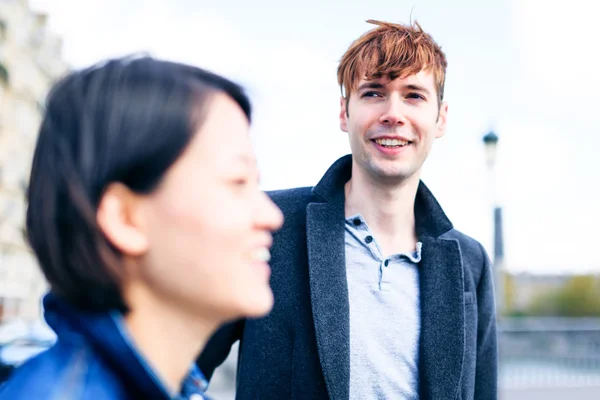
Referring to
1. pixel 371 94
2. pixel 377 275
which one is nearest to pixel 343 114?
pixel 371 94

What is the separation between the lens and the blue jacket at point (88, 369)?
1021 millimetres

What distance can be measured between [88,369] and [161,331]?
0.45 feet

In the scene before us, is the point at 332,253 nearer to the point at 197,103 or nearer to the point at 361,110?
the point at 361,110

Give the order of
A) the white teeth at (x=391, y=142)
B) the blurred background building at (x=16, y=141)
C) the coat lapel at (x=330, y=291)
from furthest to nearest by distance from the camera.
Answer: the blurred background building at (x=16, y=141)
the white teeth at (x=391, y=142)
the coat lapel at (x=330, y=291)

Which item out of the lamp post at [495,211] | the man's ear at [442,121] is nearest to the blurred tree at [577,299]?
the lamp post at [495,211]

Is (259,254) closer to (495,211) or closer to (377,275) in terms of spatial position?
(377,275)

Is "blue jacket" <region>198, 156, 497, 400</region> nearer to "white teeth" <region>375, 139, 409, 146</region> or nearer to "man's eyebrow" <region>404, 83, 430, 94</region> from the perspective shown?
"white teeth" <region>375, 139, 409, 146</region>

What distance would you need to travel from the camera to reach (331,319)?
2.27 meters

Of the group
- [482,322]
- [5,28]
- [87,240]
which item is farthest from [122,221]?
[5,28]

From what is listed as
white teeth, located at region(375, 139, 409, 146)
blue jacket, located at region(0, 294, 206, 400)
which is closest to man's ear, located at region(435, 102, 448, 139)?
white teeth, located at region(375, 139, 409, 146)

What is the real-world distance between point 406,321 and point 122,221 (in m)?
1.47

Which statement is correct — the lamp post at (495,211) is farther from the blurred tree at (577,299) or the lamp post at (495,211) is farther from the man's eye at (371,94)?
the blurred tree at (577,299)

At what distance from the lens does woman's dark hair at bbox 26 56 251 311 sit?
1.10 m

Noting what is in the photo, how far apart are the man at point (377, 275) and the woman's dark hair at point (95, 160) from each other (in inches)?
49.1
